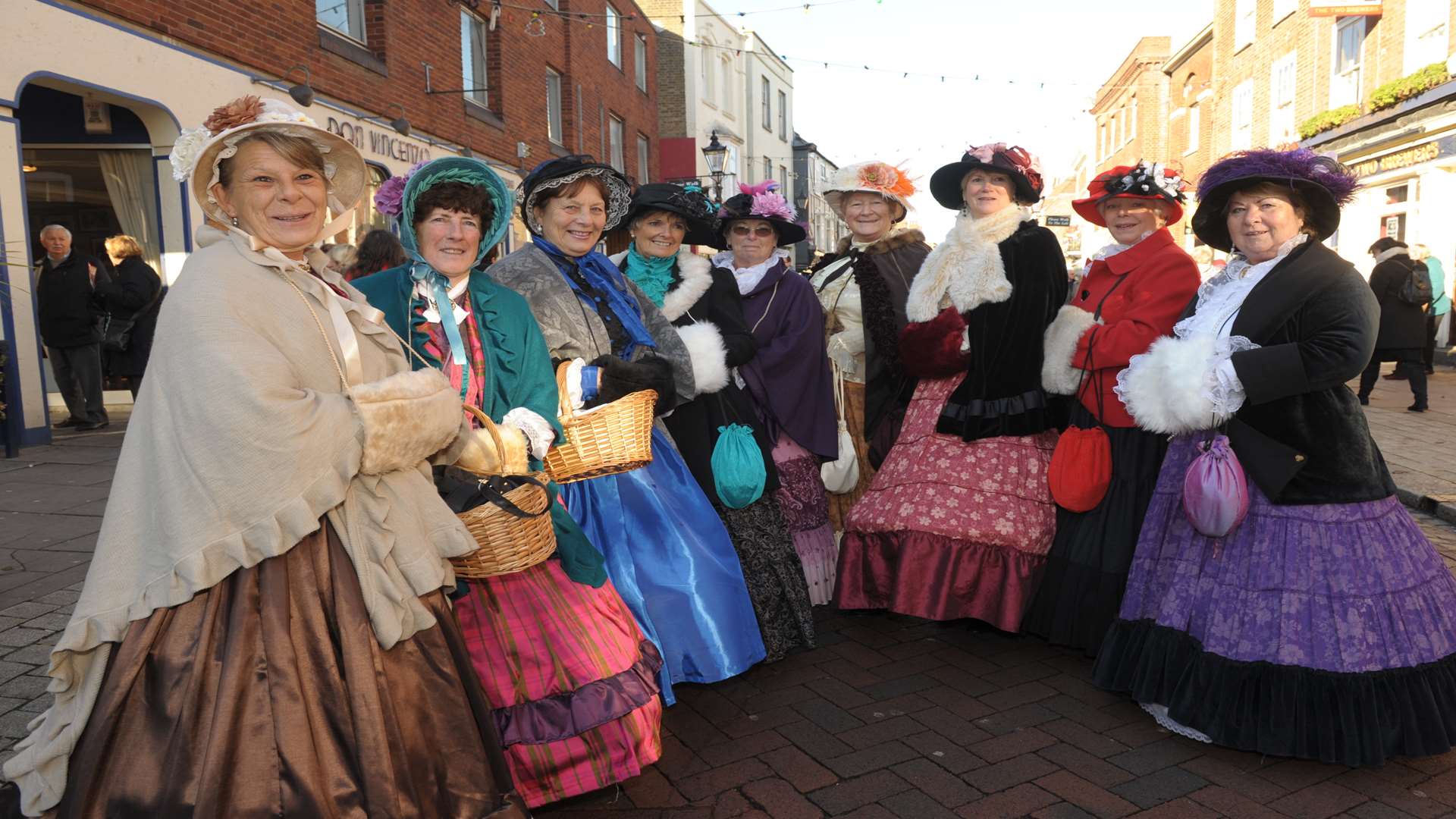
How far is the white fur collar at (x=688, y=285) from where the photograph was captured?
3.98m

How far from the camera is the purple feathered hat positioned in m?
3.08

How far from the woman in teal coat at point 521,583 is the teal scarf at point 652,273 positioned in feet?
3.57

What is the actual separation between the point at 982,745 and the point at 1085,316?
1.78 m

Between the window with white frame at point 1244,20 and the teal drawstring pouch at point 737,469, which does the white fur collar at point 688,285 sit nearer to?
the teal drawstring pouch at point 737,469

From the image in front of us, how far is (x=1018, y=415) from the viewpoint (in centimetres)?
406

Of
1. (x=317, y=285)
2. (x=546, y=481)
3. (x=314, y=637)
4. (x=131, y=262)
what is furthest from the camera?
(x=131, y=262)

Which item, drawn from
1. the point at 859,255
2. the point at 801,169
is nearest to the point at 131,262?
the point at 859,255

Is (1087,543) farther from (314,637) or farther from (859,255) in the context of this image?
(314,637)

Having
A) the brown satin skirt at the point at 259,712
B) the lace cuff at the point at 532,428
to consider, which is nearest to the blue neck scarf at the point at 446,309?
the lace cuff at the point at 532,428

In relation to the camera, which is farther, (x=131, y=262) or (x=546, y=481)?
(x=131, y=262)

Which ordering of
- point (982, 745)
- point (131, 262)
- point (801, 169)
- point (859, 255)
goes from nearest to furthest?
point (982, 745), point (859, 255), point (131, 262), point (801, 169)

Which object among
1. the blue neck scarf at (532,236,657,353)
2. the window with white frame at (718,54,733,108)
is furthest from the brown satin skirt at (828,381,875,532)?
the window with white frame at (718,54,733,108)

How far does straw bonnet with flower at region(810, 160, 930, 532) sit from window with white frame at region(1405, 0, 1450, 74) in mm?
13747

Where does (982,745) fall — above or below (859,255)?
below
